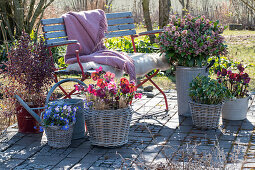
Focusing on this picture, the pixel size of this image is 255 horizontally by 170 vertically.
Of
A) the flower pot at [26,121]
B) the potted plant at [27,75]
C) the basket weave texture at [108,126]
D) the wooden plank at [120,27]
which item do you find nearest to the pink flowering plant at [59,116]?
the basket weave texture at [108,126]

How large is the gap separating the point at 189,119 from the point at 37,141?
4.93ft

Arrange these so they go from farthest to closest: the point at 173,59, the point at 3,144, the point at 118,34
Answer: the point at 118,34 → the point at 173,59 → the point at 3,144

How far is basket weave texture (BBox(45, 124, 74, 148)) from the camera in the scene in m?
2.99

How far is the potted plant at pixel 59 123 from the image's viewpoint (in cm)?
295

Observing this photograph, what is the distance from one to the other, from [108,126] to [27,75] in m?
0.93

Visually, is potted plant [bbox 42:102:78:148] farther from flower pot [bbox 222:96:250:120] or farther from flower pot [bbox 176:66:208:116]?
flower pot [bbox 222:96:250:120]

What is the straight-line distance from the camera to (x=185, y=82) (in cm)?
379

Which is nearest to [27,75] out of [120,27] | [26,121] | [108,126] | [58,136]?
[26,121]

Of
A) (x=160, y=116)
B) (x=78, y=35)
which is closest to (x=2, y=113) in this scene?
(x=78, y=35)

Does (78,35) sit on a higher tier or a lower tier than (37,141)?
higher

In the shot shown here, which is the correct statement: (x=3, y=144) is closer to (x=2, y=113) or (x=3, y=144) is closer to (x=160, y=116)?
(x=2, y=113)

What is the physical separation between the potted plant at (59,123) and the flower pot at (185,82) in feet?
4.11

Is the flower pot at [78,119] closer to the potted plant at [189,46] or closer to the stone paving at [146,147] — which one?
the stone paving at [146,147]

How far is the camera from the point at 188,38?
359cm
